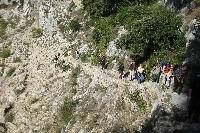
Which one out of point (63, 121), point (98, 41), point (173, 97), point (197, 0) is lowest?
point (63, 121)

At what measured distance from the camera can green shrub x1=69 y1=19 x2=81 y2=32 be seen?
53.3m

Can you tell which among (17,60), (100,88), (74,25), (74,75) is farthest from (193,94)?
(17,60)

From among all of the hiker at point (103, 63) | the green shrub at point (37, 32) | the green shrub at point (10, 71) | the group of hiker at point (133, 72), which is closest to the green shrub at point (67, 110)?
the hiker at point (103, 63)

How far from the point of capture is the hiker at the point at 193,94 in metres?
36.7

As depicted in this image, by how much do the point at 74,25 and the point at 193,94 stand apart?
19395 mm

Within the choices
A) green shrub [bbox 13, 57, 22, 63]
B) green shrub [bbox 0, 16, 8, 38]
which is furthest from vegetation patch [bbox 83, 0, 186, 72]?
green shrub [bbox 0, 16, 8, 38]

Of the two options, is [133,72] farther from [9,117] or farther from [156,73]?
[9,117]

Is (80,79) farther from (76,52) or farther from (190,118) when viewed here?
(190,118)

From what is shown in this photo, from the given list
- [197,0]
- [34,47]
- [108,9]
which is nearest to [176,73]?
[197,0]

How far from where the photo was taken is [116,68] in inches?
1770

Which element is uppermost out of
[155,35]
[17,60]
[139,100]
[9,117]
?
[155,35]

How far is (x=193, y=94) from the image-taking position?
124 feet

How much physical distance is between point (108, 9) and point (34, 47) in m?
10.4

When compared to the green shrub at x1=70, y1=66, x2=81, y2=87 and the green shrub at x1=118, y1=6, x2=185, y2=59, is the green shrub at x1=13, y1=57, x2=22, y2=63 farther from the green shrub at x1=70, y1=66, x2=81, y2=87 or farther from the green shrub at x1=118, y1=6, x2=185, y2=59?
the green shrub at x1=118, y1=6, x2=185, y2=59
